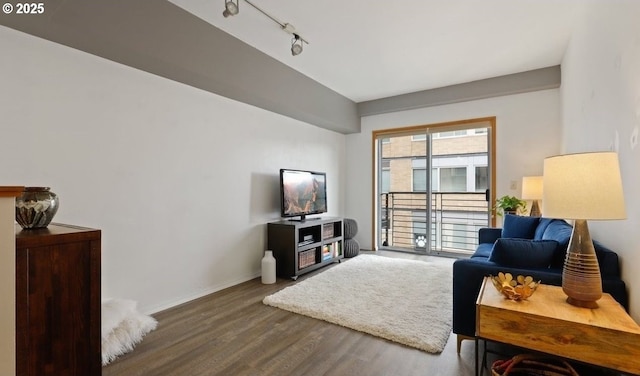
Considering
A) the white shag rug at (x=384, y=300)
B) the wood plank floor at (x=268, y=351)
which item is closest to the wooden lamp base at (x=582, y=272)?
the wood plank floor at (x=268, y=351)

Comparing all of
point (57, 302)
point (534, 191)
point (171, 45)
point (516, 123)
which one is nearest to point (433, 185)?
point (516, 123)

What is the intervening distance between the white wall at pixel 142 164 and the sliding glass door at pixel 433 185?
95.1 inches

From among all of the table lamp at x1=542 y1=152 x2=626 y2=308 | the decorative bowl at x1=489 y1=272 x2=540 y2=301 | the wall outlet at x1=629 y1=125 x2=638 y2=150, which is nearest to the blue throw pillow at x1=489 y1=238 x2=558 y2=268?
the decorative bowl at x1=489 y1=272 x2=540 y2=301

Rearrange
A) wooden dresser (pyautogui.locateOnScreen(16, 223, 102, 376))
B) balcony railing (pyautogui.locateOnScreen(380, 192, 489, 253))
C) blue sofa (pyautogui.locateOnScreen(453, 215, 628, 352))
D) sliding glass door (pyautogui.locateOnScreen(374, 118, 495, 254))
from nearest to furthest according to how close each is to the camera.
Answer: wooden dresser (pyautogui.locateOnScreen(16, 223, 102, 376)) < blue sofa (pyautogui.locateOnScreen(453, 215, 628, 352)) < sliding glass door (pyautogui.locateOnScreen(374, 118, 495, 254)) < balcony railing (pyautogui.locateOnScreen(380, 192, 489, 253))

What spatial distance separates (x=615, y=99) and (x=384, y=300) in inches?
89.4

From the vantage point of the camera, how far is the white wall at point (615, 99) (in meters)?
1.44

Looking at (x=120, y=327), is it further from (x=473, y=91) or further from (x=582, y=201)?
(x=473, y=91)

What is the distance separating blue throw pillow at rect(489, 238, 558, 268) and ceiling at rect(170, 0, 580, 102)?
78.7 inches

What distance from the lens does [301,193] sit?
13.7 ft

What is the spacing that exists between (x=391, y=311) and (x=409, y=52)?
2.77 metres

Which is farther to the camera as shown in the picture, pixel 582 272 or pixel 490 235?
pixel 490 235

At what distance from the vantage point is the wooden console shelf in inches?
144

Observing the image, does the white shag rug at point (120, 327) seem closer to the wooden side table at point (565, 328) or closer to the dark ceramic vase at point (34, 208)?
the dark ceramic vase at point (34, 208)

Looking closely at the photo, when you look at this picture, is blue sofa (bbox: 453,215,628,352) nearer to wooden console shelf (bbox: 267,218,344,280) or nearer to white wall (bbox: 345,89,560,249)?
wooden console shelf (bbox: 267,218,344,280)
